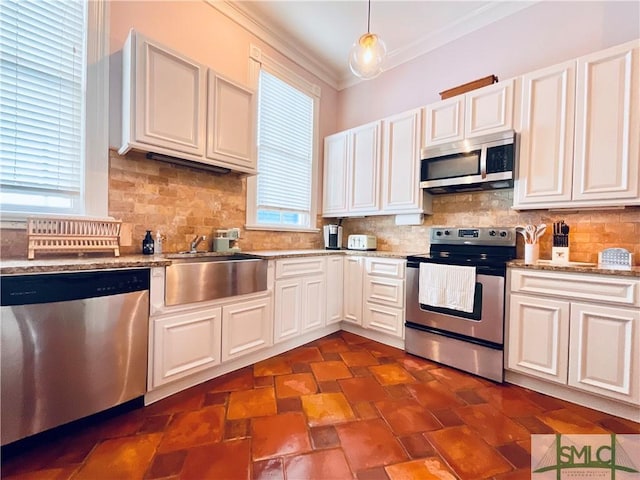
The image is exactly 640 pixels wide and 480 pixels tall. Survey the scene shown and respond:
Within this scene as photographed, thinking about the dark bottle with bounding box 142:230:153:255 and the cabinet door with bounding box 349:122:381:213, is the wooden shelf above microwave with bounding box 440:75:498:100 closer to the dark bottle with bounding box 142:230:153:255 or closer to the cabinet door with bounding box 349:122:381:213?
the cabinet door with bounding box 349:122:381:213

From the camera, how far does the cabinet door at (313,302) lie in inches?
108

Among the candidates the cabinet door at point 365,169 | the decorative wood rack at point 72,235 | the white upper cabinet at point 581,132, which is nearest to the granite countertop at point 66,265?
the decorative wood rack at point 72,235

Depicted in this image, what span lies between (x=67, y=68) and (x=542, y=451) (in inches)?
146

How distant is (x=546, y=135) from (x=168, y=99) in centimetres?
291

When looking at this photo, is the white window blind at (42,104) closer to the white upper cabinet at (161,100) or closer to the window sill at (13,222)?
the window sill at (13,222)

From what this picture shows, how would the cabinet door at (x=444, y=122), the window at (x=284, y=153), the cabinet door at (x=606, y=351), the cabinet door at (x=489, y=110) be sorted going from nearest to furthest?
the cabinet door at (x=606, y=351) < the cabinet door at (x=489, y=110) < the cabinet door at (x=444, y=122) < the window at (x=284, y=153)

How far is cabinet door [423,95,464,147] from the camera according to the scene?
2605 mm

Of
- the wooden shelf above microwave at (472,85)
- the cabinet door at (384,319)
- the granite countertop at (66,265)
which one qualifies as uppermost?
the wooden shelf above microwave at (472,85)

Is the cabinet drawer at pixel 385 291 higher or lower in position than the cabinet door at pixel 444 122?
lower

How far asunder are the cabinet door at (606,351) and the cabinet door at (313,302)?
→ 77.4 inches

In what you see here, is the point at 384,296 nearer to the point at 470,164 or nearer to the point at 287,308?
the point at 287,308

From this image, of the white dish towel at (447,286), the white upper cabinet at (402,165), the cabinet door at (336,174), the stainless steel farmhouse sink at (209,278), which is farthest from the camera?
the cabinet door at (336,174)

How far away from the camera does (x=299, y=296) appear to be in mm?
2707

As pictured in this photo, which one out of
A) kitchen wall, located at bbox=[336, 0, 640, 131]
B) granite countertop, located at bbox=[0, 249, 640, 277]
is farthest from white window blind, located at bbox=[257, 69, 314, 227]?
granite countertop, located at bbox=[0, 249, 640, 277]
